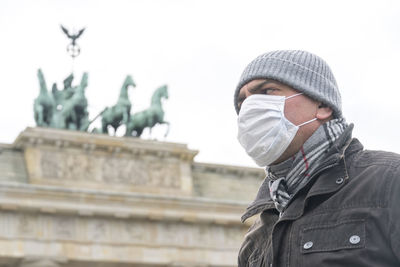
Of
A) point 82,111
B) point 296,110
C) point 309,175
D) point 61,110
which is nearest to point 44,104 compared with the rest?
A: point 61,110

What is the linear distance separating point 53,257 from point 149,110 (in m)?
6.37

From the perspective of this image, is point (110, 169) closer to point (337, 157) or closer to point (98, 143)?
point (98, 143)

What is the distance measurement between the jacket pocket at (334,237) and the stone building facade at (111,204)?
74.4 ft

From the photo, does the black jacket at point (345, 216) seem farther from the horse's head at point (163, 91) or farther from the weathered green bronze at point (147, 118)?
the horse's head at point (163, 91)

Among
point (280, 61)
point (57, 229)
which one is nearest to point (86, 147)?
point (57, 229)

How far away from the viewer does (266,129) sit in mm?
2932

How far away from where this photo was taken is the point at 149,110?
99.8ft

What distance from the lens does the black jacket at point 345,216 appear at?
262 centimetres

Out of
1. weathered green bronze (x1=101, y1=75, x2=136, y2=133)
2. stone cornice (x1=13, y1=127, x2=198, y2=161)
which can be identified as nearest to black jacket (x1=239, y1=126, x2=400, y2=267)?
stone cornice (x1=13, y1=127, x2=198, y2=161)

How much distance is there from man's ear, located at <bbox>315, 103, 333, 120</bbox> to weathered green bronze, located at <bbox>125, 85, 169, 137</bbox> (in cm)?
2683

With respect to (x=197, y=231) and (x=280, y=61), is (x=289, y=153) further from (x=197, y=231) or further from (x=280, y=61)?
(x=197, y=231)

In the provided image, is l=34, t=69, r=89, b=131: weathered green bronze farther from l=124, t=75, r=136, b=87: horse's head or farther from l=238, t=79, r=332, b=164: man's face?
l=238, t=79, r=332, b=164: man's face

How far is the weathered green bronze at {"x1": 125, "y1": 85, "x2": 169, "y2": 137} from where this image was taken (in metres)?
29.9

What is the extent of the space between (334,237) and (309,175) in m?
0.27
